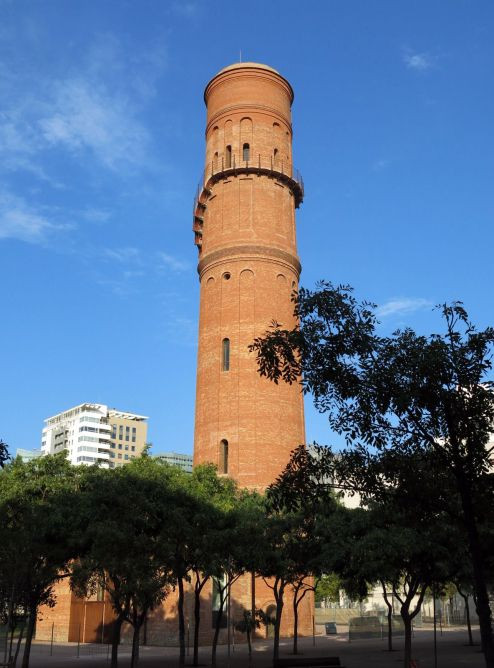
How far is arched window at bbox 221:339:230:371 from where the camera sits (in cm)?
3609

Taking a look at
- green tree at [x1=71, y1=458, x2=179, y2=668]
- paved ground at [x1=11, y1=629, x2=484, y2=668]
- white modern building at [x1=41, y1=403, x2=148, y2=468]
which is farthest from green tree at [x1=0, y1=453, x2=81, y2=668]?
white modern building at [x1=41, y1=403, x2=148, y2=468]

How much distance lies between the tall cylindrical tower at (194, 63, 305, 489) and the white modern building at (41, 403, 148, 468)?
103 metres

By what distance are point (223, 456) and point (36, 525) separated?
55.2 feet

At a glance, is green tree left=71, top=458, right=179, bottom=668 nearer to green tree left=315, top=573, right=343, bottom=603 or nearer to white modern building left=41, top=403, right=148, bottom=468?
green tree left=315, top=573, right=343, bottom=603

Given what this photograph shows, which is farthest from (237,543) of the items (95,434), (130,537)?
(95,434)

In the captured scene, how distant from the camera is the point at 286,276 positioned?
127 feet

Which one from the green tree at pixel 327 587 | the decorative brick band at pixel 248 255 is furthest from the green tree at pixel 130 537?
the green tree at pixel 327 587

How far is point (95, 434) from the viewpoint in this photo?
458ft

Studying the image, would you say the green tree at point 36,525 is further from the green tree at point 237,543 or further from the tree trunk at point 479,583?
the tree trunk at point 479,583

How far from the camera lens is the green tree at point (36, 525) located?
60.7ft

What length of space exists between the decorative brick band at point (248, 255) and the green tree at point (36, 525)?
17464mm

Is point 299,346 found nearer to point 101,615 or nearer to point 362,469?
point 362,469

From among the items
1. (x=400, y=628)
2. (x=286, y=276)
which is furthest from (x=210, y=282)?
(x=400, y=628)

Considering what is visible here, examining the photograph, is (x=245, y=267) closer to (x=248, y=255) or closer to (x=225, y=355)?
(x=248, y=255)
